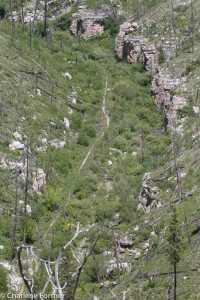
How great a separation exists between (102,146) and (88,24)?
2567 cm

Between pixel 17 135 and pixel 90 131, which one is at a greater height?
pixel 17 135

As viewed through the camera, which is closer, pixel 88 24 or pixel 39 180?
pixel 39 180

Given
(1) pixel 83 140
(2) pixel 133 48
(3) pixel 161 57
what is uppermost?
(2) pixel 133 48

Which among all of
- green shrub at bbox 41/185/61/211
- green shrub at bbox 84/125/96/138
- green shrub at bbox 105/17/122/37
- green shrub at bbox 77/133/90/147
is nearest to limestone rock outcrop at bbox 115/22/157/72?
green shrub at bbox 105/17/122/37

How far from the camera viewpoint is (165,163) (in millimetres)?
62000

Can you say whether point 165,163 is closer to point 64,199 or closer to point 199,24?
point 64,199

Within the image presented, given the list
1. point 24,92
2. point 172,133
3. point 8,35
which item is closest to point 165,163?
point 172,133

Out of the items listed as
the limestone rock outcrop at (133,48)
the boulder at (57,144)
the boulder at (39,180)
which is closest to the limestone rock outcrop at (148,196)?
the boulder at (39,180)

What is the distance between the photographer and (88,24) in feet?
291

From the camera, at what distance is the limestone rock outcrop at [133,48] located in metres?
80.4

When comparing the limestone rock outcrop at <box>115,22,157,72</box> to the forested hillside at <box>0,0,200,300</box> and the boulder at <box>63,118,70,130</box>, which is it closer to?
the forested hillside at <box>0,0,200,300</box>

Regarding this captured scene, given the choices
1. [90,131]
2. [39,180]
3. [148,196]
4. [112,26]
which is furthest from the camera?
[112,26]

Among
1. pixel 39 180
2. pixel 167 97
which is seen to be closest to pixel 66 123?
pixel 167 97

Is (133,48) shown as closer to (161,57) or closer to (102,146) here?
(161,57)
